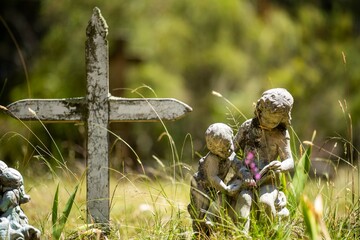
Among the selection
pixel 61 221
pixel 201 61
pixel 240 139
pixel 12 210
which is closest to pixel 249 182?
A: pixel 240 139

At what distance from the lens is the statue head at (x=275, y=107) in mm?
3943

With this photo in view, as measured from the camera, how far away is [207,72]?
11.4 metres

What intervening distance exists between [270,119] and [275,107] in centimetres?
9

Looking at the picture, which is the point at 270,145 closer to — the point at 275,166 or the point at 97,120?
the point at 275,166

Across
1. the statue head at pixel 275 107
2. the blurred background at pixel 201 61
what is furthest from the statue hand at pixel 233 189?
the blurred background at pixel 201 61

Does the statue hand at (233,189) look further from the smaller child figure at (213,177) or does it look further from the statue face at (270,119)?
the statue face at (270,119)

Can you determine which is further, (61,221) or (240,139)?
(240,139)

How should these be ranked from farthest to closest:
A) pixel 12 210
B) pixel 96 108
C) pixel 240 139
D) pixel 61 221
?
pixel 96 108, pixel 240 139, pixel 61 221, pixel 12 210

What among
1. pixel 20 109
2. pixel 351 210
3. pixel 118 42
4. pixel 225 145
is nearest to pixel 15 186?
pixel 20 109

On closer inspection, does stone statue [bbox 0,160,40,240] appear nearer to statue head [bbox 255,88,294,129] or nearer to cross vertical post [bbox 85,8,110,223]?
cross vertical post [bbox 85,8,110,223]

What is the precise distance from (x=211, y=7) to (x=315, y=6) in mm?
2147

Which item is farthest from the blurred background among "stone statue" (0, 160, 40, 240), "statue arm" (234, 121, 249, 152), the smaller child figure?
"stone statue" (0, 160, 40, 240)

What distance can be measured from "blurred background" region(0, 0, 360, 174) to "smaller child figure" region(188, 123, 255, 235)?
641cm

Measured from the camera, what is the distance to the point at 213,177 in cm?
392
